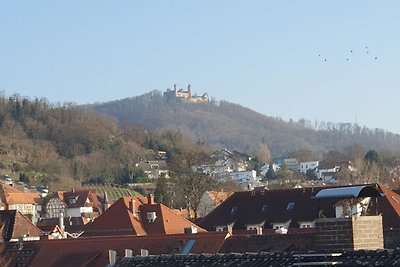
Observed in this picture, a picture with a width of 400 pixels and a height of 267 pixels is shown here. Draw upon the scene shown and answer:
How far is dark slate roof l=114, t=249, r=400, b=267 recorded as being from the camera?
16.2m

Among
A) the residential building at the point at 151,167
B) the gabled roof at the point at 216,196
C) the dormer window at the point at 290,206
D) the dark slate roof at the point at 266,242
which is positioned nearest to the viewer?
the dark slate roof at the point at 266,242

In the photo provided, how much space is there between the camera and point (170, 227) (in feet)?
197

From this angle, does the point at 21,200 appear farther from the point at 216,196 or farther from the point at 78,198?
the point at 216,196

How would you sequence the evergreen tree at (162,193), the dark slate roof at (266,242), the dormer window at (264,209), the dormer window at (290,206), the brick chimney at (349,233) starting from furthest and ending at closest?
the evergreen tree at (162,193) < the dormer window at (264,209) < the dormer window at (290,206) < the dark slate roof at (266,242) < the brick chimney at (349,233)

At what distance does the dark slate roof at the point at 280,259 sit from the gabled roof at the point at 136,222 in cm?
3889

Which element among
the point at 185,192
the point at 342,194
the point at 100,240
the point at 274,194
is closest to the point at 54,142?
the point at 185,192

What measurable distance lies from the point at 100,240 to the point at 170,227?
1459 cm

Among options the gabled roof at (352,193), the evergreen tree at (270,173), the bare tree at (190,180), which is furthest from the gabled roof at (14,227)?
the evergreen tree at (270,173)

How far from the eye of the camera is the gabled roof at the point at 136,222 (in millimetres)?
60031

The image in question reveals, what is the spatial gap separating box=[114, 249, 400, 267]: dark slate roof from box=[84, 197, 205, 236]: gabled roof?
38.9 m

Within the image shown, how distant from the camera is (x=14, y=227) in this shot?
6172cm

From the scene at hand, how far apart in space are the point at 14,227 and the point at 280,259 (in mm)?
45814

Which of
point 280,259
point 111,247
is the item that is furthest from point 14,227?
point 280,259

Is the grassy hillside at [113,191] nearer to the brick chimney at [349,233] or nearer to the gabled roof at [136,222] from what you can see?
the gabled roof at [136,222]
